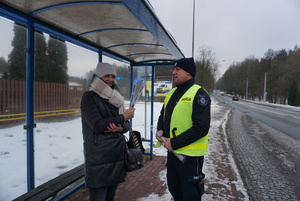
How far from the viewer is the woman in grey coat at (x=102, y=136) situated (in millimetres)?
1751

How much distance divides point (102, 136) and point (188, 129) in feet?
2.54

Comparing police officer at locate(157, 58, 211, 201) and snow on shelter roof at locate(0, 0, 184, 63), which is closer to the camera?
police officer at locate(157, 58, 211, 201)

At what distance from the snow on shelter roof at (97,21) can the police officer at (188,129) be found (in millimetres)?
726

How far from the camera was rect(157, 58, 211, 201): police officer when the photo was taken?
1809mm

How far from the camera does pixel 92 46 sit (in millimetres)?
3414

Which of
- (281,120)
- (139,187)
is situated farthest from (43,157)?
(281,120)

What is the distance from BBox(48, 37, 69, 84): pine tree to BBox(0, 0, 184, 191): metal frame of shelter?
291 millimetres

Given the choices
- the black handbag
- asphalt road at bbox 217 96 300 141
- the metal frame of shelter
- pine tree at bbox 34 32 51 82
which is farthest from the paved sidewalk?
asphalt road at bbox 217 96 300 141

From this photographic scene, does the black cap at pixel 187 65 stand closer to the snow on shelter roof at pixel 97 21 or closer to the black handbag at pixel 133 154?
the snow on shelter roof at pixel 97 21

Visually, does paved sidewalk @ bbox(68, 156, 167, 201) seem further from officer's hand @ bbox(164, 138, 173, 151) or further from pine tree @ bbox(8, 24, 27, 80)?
pine tree @ bbox(8, 24, 27, 80)

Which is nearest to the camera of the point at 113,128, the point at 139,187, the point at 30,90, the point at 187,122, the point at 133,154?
the point at 113,128

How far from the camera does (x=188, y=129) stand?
1.82m

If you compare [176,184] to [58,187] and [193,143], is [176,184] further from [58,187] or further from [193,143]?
[58,187]

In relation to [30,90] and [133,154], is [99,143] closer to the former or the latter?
[133,154]
